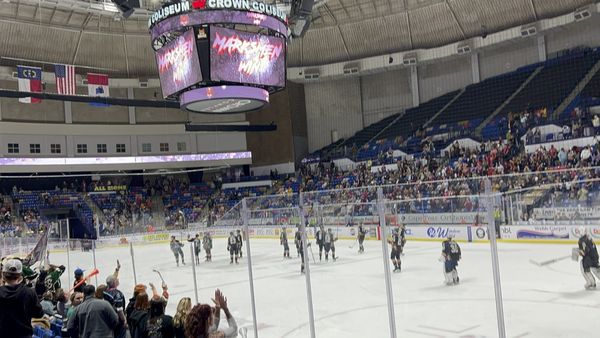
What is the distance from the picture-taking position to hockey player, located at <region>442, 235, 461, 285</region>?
558cm

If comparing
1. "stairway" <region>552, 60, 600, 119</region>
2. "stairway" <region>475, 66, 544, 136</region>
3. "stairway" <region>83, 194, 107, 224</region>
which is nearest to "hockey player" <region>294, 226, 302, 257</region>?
"stairway" <region>552, 60, 600, 119</region>

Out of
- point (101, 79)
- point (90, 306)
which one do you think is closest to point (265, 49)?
point (101, 79)

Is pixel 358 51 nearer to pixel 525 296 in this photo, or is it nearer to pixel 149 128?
pixel 149 128

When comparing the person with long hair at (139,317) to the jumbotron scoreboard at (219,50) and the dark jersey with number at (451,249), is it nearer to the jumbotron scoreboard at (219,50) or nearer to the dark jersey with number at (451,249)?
the dark jersey with number at (451,249)

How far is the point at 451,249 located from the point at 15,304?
12.9 feet

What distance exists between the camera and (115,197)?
40156 millimetres

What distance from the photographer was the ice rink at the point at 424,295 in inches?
200

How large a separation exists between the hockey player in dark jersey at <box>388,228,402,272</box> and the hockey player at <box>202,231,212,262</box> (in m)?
3.89

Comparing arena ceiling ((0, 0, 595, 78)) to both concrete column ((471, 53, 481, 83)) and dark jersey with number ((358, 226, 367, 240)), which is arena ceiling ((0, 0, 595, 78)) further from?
dark jersey with number ((358, 226, 367, 240))

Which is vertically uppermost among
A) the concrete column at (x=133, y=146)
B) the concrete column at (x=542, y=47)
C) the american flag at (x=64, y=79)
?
the concrete column at (x=542, y=47)

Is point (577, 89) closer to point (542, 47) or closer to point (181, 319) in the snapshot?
point (542, 47)

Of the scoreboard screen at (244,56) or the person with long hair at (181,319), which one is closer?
the person with long hair at (181,319)

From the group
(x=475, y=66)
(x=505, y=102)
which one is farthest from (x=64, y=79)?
(x=475, y=66)

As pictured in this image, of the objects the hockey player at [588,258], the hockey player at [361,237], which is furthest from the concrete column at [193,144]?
the hockey player at [588,258]
